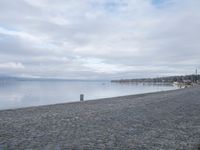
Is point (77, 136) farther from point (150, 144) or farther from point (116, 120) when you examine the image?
point (116, 120)

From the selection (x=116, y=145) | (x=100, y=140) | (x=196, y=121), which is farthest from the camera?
(x=196, y=121)

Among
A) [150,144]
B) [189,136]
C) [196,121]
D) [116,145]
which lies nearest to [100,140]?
[116,145]

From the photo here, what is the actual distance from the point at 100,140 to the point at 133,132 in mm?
1755

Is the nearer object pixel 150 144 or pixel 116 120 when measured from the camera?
pixel 150 144

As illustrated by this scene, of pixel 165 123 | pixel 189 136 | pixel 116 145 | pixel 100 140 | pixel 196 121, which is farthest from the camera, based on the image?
pixel 196 121

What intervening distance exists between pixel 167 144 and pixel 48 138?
10.5ft

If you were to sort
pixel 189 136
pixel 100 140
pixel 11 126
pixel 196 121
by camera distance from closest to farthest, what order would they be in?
pixel 100 140
pixel 189 136
pixel 11 126
pixel 196 121

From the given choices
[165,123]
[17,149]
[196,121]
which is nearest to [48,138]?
[17,149]

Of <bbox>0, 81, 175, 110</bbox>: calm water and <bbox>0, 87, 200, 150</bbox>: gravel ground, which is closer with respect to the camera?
<bbox>0, 87, 200, 150</bbox>: gravel ground

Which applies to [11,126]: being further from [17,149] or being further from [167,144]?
[167,144]

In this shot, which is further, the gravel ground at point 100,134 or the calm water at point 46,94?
the calm water at point 46,94

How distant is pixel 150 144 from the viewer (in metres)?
7.82

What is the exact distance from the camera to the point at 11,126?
10281mm

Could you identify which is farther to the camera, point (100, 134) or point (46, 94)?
point (46, 94)
